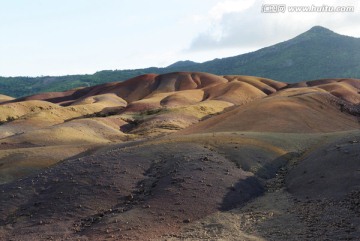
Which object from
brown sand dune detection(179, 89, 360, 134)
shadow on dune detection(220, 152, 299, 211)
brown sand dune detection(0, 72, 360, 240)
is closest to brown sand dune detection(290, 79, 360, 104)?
brown sand dune detection(179, 89, 360, 134)

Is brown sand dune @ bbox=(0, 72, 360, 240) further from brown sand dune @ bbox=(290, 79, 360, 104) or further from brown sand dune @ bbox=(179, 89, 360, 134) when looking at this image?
brown sand dune @ bbox=(290, 79, 360, 104)

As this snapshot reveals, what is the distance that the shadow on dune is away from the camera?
75.0ft

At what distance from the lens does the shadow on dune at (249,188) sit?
→ 22.9m

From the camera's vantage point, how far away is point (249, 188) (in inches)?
960

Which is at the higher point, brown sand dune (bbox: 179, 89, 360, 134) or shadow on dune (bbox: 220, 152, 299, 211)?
brown sand dune (bbox: 179, 89, 360, 134)

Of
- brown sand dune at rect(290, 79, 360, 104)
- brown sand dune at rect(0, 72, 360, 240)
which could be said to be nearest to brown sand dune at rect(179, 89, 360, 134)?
brown sand dune at rect(0, 72, 360, 240)

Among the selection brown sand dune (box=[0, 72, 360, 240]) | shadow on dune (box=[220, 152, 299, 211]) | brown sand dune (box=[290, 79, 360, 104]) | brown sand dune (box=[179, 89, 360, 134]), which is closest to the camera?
brown sand dune (box=[0, 72, 360, 240])

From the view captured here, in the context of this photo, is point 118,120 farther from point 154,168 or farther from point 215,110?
point 154,168

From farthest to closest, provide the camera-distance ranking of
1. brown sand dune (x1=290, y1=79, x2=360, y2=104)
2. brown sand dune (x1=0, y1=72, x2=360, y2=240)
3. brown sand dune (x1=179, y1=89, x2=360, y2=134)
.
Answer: brown sand dune (x1=290, y1=79, x2=360, y2=104) → brown sand dune (x1=179, y1=89, x2=360, y2=134) → brown sand dune (x1=0, y1=72, x2=360, y2=240)

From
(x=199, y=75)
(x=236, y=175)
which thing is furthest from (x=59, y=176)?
Answer: (x=199, y=75)

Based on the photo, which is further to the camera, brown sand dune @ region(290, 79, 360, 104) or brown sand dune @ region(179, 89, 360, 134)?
brown sand dune @ region(290, 79, 360, 104)

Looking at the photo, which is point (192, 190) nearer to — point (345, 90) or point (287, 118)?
point (287, 118)

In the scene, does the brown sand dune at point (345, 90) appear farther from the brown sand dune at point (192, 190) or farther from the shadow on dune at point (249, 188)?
the shadow on dune at point (249, 188)

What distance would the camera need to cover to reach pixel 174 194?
23.1 metres
